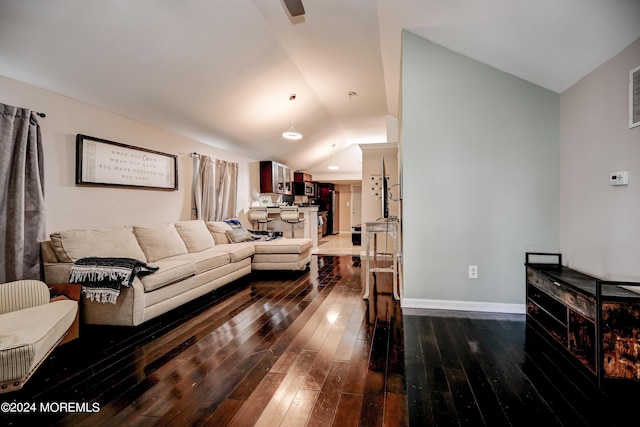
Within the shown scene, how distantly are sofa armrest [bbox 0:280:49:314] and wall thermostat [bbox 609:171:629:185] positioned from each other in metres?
3.99

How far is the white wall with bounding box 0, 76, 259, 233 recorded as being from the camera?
2.57 m

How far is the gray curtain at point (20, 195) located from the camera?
2230 mm

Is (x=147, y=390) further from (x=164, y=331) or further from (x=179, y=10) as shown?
(x=179, y=10)

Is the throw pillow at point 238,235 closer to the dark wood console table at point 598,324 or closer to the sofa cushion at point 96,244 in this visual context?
Result: the sofa cushion at point 96,244

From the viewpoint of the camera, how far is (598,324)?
157cm

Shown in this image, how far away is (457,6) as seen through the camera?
223 cm

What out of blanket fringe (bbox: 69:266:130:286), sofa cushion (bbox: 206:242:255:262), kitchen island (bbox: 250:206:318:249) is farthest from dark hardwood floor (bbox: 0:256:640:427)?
kitchen island (bbox: 250:206:318:249)

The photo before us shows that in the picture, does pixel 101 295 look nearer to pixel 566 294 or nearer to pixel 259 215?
pixel 566 294

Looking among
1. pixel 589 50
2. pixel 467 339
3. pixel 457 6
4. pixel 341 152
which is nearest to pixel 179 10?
pixel 457 6

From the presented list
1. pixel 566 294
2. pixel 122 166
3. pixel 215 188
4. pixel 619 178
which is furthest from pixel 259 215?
pixel 619 178

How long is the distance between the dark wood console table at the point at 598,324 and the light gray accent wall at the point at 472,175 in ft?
1.97

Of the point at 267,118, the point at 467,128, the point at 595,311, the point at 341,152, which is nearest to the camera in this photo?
the point at 595,311

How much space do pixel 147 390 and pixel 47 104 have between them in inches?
104

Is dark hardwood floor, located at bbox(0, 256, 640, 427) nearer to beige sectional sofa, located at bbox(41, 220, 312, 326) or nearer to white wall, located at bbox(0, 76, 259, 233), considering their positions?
beige sectional sofa, located at bbox(41, 220, 312, 326)
